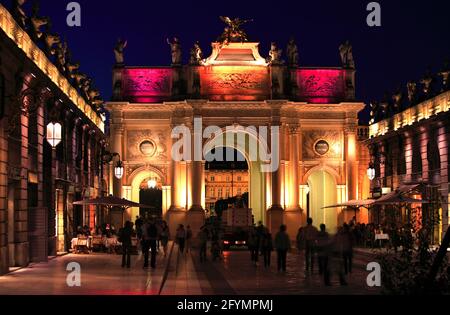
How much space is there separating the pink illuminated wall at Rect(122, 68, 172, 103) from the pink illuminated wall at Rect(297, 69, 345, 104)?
9266 mm

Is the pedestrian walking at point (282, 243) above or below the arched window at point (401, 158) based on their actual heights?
below

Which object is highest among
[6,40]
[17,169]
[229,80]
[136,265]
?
[229,80]

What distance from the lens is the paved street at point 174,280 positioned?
73.5ft

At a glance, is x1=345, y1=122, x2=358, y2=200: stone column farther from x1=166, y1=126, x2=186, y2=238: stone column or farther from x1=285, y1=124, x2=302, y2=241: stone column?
x1=166, y1=126, x2=186, y2=238: stone column

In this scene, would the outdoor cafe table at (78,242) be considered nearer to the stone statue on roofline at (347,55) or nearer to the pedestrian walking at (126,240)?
the pedestrian walking at (126,240)

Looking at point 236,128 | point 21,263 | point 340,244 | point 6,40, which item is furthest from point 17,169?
point 236,128

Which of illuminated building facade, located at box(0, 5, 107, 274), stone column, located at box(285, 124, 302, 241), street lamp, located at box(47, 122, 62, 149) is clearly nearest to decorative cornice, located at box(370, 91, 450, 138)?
stone column, located at box(285, 124, 302, 241)

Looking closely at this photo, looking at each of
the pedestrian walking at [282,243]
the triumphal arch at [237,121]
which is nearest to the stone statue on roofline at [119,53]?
the triumphal arch at [237,121]

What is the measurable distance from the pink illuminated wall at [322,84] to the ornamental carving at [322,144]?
Answer: 7.72 feet

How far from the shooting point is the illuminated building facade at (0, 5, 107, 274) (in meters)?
27.4

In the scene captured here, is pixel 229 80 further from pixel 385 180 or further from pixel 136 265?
pixel 136 265

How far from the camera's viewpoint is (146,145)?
6047 cm

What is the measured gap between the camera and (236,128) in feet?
196

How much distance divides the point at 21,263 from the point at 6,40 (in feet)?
27.0
